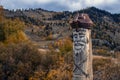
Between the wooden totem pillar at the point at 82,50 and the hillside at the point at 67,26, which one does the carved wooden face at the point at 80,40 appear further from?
the hillside at the point at 67,26

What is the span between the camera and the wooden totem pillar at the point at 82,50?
283 inches

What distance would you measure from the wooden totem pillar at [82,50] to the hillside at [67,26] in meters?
75.7

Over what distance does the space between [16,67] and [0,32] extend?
1790 cm

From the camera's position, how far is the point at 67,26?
109688 mm

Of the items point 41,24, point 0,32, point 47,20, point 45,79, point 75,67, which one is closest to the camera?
point 75,67

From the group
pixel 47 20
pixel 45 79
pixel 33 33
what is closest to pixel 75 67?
pixel 45 79

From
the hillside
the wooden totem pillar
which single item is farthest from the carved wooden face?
the hillside

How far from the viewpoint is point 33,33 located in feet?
357

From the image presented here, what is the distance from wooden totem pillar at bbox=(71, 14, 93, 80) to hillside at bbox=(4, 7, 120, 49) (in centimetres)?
7568

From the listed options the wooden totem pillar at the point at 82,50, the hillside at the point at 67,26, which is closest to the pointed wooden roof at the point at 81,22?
the wooden totem pillar at the point at 82,50

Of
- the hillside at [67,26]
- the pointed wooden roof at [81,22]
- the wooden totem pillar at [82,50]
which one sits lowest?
the hillside at [67,26]

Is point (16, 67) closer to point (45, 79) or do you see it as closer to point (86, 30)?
point (45, 79)

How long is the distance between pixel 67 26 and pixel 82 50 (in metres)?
103

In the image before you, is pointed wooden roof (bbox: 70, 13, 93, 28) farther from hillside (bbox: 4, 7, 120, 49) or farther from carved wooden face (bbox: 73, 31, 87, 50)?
hillside (bbox: 4, 7, 120, 49)
